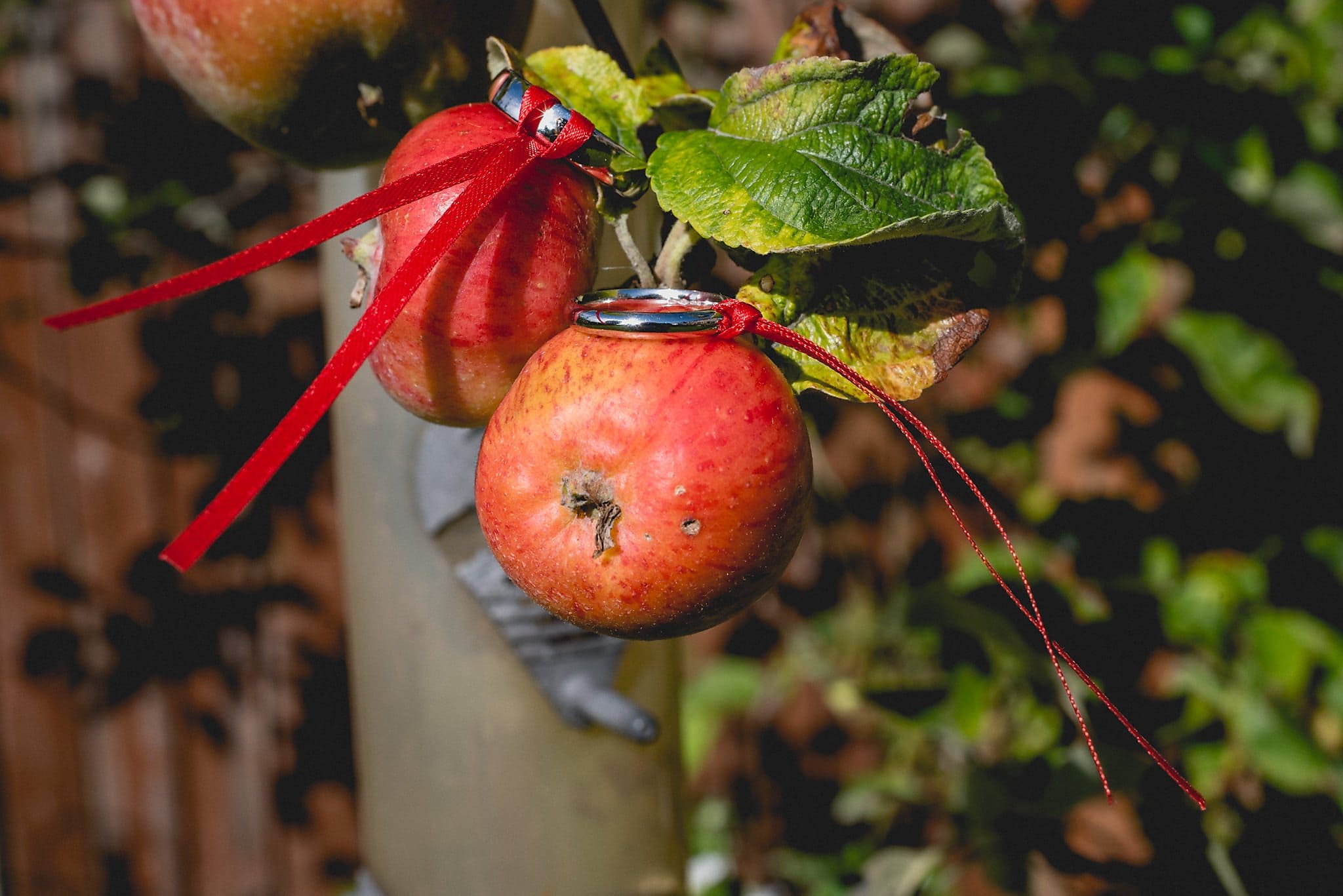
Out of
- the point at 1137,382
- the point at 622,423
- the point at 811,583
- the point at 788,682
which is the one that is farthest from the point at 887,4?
the point at 622,423

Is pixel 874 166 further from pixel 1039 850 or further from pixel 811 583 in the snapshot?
pixel 811 583

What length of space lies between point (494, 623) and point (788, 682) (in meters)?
1.18

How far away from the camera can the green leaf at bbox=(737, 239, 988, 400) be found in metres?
0.38

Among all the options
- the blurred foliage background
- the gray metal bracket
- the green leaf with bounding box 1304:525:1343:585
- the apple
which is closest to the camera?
the apple

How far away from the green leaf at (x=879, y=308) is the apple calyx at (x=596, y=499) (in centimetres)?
10

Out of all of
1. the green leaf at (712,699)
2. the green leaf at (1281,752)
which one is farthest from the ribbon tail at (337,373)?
the green leaf at (712,699)

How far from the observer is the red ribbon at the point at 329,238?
327mm

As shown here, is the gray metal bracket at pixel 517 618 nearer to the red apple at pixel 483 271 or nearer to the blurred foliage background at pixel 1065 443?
the red apple at pixel 483 271

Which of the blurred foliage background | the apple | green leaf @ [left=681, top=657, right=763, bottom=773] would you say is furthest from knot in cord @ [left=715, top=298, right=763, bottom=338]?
green leaf @ [left=681, top=657, right=763, bottom=773]

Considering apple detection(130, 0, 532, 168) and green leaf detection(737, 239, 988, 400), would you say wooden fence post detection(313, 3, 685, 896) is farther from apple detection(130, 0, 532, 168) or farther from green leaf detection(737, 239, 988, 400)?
green leaf detection(737, 239, 988, 400)

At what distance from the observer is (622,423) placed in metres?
0.33

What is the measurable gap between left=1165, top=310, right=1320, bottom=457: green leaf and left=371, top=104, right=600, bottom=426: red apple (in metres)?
0.69

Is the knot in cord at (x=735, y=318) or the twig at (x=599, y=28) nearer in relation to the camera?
the knot in cord at (x=735, y=318)

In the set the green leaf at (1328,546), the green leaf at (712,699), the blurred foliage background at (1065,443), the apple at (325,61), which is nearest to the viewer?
the apple at (325,61)
